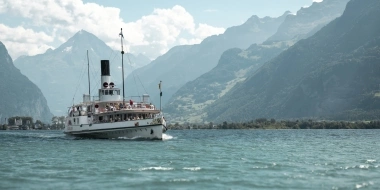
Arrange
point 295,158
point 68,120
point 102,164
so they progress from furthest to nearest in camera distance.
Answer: point 68,120
point 295,158
point 102,164

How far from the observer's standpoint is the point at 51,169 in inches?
1767

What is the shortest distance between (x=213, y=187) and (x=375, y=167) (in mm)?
19928

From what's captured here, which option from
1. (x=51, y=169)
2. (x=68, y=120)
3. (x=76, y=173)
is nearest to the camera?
(x=76, y=173)

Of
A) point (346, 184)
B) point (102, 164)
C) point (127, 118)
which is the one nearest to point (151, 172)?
point (102, 164)

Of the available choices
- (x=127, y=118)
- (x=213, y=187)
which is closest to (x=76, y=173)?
(x=213, y=187)

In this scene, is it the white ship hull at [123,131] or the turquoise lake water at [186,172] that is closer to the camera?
the turquoise lake water at [186,172]

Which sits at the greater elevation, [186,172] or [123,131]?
[123,131]

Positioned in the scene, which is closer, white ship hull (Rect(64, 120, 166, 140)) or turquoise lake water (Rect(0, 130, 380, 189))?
turquoise lake water (Rect(0, 130, 380, 189))

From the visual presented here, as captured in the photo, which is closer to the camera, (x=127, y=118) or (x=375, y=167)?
(x=375, y=167)

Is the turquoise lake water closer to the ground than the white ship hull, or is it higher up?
closer to the ground

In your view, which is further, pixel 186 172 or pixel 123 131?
pixel 123 131

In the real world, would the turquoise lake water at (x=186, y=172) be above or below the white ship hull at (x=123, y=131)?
below

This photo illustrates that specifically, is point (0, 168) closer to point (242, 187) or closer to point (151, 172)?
point (151, 172)

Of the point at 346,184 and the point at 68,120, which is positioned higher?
the point at 68,120
